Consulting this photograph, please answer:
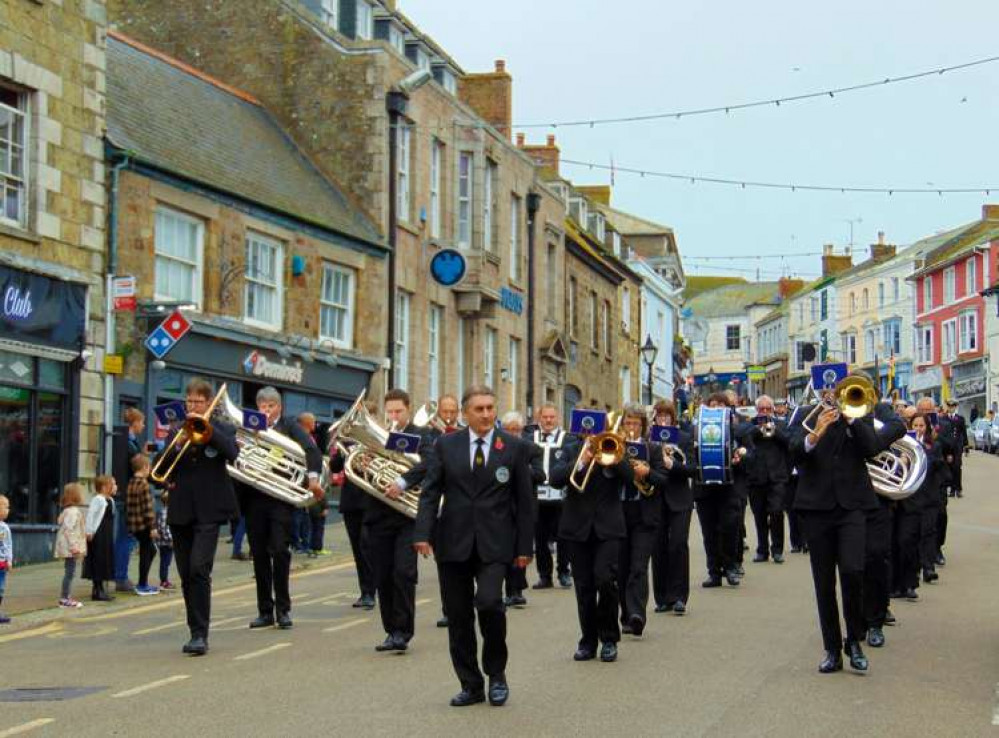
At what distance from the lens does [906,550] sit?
49.6ft

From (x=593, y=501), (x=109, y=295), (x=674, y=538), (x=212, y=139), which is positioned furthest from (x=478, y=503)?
(x=212, y=139)

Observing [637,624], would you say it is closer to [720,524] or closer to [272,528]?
[272,528]

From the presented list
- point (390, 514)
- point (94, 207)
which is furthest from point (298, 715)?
point (94, 207)

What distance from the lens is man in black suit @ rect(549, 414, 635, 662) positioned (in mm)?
11164

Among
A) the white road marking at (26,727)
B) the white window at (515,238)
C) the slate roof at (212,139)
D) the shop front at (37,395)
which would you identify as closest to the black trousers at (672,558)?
the white road marking at (26,727)

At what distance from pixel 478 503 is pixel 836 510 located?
100 inches

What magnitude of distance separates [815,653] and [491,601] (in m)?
3.22

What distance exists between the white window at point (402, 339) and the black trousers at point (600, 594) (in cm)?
2133

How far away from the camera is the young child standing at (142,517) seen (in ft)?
53.9

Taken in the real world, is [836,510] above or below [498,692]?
above

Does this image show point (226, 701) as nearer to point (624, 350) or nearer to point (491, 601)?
point (491, 601)

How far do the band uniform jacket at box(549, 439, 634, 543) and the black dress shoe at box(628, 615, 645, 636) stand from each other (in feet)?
4.44

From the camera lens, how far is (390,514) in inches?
494

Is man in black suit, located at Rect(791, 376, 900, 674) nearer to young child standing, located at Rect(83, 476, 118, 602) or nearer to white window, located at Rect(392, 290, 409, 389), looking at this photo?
young child standing, located at Rect(83, 476, 118, 602)
